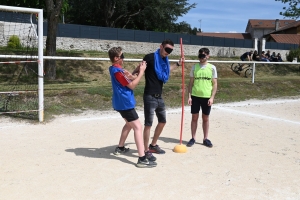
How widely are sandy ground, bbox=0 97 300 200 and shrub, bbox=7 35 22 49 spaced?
13.1 meters

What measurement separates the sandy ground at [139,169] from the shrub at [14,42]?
13.1m

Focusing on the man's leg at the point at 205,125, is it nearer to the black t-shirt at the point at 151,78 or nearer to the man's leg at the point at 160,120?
the man's leg at the point at 160,120

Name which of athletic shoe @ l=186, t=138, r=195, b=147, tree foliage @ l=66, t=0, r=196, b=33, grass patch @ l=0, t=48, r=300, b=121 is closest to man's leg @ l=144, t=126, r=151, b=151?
athletic shoe @ l=186, t=138, r=195, b=147

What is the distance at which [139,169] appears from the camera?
4.75 m

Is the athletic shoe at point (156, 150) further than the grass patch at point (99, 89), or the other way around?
the grass patch at point (99, 89)

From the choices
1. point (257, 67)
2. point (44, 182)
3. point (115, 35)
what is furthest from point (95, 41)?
point (44, 182)

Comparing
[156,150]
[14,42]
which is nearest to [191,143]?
[156,150]

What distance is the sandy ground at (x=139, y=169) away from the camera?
13.1 feet

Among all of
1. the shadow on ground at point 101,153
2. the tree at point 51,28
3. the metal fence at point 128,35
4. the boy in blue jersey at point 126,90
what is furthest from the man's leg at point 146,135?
the metal fence at point 128,35

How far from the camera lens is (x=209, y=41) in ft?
114

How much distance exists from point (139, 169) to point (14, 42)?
17.1 meters

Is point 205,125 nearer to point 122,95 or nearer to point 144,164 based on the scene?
point 144,164

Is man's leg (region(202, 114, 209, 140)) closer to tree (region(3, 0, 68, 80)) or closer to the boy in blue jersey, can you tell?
the boy in blue jersey

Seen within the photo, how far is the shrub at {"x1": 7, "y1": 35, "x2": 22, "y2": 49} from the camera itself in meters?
19.5
